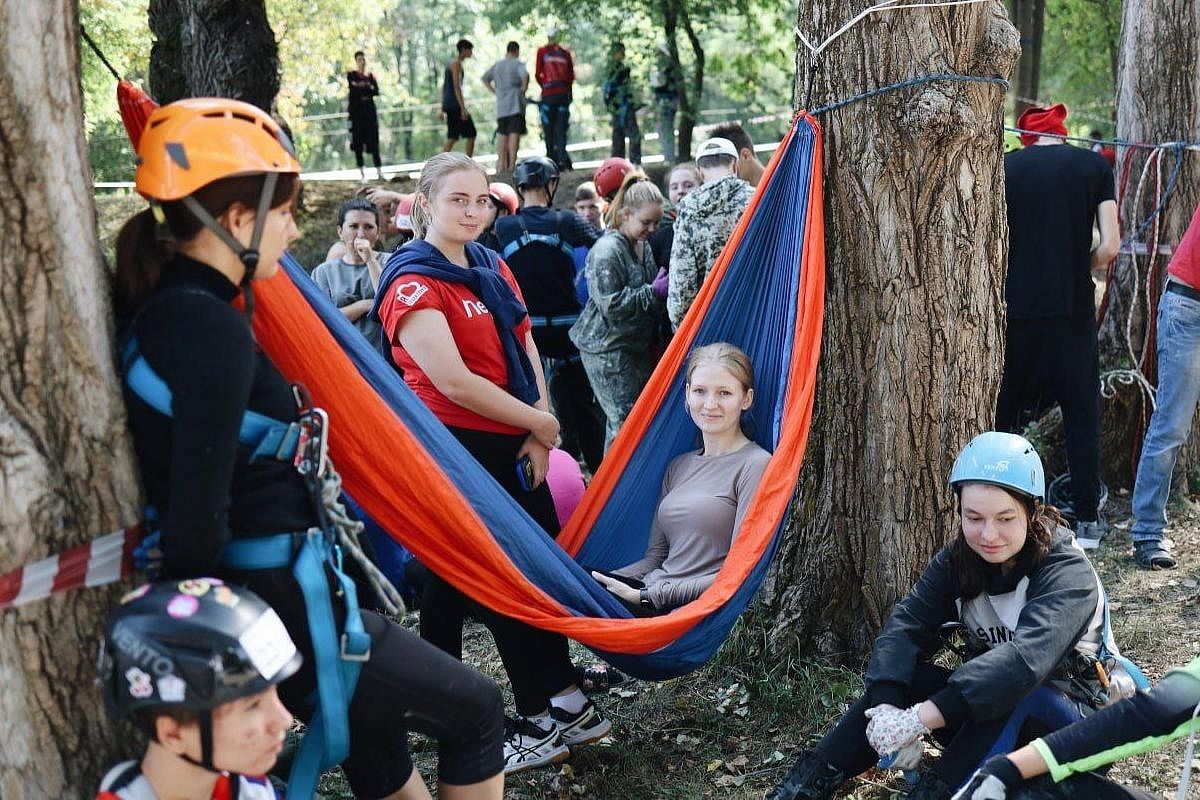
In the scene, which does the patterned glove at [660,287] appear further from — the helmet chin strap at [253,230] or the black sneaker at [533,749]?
the helmet chin strap at [253,230]

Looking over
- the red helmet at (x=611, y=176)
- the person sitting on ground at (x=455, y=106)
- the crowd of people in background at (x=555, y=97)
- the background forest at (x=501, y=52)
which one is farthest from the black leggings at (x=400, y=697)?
the person sitting on ground at (x=455, y=106)

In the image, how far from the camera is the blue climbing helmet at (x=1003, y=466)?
278 centimetres

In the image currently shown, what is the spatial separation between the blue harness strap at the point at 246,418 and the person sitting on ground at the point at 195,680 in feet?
0.76

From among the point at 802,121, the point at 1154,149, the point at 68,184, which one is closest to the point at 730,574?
the point at 802,121

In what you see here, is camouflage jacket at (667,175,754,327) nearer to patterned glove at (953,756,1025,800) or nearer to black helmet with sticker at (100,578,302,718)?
patterned glove at (953,756,1025,800)

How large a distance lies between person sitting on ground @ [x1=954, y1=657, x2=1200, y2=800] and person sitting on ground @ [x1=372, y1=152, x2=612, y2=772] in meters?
1.13

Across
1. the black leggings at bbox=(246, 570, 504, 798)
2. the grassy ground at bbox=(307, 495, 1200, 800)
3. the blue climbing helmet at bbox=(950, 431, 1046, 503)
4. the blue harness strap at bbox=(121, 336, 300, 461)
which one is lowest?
the grassy ground at bbox=(307, 495, 1200, 800)

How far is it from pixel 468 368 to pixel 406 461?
0.67 m

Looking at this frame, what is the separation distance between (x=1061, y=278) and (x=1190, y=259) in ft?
1.40

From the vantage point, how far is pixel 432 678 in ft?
7.30

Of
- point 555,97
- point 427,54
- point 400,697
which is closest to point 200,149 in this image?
point 400,697

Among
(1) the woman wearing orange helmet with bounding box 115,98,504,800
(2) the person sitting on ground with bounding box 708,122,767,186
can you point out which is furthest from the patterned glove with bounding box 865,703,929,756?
(2) the person sitting on ground with bounding box 708,122,767,186

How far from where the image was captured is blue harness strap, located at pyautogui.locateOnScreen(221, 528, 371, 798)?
208 centimetres

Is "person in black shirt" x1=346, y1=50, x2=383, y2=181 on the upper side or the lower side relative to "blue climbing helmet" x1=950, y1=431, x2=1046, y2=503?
upper
